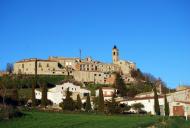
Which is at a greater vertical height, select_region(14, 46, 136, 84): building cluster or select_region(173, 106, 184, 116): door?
select_region(14, 46, 136, 84): building cluster

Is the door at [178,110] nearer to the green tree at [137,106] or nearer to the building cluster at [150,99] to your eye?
the building cluster at [150,99]

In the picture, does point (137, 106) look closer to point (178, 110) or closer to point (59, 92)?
point (178, 110)

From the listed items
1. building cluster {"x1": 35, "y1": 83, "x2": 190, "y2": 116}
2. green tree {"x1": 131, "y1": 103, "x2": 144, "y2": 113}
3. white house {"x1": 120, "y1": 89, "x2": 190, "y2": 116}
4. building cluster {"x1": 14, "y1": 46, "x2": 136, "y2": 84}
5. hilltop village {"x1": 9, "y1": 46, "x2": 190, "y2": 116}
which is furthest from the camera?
building cluster {"x1": 14, "y1": 46, "x2": 136, "y2": 84}

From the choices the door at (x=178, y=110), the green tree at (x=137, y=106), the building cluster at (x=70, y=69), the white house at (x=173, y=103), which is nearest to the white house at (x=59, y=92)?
the white house at (x=173, y=103)

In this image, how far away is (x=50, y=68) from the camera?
130 m

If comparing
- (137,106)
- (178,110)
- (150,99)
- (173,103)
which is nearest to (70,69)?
(150,99)

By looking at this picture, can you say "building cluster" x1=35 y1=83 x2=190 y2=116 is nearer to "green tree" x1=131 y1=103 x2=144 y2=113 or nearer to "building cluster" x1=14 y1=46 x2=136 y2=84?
"green tree" x1=131 y1=103 x2=144 y2=113

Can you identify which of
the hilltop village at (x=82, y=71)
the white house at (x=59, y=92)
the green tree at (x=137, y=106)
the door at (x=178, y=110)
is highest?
the hilltop village at (x=82, y=71)

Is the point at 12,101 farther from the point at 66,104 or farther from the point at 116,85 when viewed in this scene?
the point at 116,85

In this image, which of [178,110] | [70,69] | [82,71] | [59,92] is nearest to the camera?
[178,110]

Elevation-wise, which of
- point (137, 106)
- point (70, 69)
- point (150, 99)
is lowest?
point (137, 106)

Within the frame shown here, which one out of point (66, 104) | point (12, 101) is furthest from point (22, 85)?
point (66, 104)

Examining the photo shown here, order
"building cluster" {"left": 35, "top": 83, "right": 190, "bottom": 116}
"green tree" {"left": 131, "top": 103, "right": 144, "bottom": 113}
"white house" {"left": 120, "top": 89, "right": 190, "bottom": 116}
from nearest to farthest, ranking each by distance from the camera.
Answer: "white house" {"left": 120, "top": 89, "right": 190, "bottom": 116}, "building cluster" {"left": 35, "top": 83, "right": 190, "bottom": 116}, "green tree" {"left": 131, "top": 103, "right": 144, "bottom": 113}

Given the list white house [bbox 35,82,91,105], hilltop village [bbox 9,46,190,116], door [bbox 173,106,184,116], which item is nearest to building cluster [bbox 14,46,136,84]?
hilltop village [bbox 9,46,190,116]
